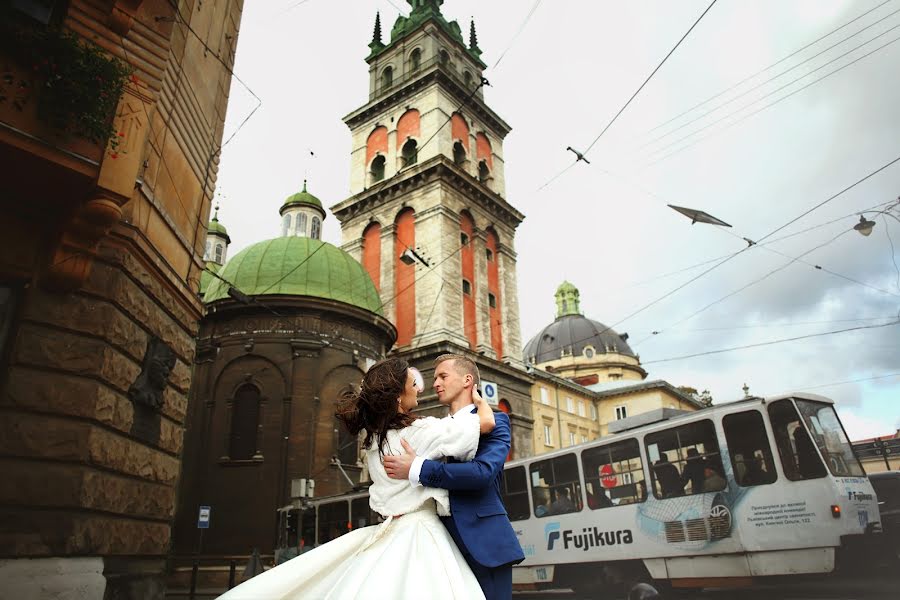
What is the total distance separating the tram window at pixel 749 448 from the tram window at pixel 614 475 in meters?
1.77

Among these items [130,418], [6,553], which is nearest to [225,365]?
[130,418]

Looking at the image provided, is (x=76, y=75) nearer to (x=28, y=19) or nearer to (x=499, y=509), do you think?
(x=28, y=19)

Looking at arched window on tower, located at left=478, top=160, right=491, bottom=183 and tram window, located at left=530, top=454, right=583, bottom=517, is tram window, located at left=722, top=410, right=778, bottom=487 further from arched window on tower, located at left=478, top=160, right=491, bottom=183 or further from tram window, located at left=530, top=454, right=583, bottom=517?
arched window on tower, located at left=478, top=160, right=491, bottom=183

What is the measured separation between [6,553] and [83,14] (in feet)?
18.4

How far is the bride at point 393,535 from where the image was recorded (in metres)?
2.41

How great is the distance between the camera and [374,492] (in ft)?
9.75

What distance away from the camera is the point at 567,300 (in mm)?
80750

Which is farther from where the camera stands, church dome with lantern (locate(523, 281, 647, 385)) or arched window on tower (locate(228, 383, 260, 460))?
church dome with lantern (locate(523, 281, 647, 385))

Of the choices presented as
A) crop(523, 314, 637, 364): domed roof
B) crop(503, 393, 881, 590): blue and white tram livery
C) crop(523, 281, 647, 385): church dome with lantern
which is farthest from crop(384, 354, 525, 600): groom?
crop(523, 314, 637, 364): domed roof

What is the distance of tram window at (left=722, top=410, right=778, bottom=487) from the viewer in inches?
369

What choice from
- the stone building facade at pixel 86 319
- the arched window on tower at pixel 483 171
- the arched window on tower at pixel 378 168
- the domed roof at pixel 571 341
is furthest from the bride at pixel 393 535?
the domed roof at pixel 571 341

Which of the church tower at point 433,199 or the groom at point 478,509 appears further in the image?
the church tower at point 433,199

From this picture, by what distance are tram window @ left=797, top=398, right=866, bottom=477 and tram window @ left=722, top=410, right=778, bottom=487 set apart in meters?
0.70

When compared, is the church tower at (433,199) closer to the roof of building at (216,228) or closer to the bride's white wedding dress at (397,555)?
the roof of building at (216,228)
